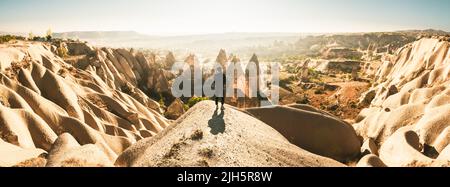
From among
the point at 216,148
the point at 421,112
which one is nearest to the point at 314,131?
the point at 216,148

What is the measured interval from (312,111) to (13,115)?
2143 cm

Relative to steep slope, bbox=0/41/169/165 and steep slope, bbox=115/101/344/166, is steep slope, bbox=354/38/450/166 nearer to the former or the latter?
steep slope, bbox=115/101/344/166

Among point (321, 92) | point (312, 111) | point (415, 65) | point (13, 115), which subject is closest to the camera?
point (13, 115)

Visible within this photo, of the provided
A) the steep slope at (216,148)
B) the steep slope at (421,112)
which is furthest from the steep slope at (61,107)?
the steep slope at (421,112)

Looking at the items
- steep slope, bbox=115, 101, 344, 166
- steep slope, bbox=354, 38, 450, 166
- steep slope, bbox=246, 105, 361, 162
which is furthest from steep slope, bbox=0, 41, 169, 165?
steep slope, bbox=354, 38, 450, 166

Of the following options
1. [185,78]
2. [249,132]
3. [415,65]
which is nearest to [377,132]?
[249,132]

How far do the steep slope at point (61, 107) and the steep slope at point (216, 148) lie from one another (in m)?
3.44

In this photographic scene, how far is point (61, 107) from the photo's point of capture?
38375 millimetres

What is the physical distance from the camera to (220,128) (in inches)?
723

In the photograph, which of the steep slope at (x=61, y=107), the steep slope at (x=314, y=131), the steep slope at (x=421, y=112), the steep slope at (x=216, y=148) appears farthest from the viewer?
the steep slope at (x=61, y=107)

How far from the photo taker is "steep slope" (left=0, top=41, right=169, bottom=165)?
87.8 ft

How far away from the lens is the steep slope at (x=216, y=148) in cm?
1484

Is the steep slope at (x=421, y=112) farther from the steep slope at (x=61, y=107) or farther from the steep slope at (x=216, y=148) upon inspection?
the steep slope at (x=61, y=107)
